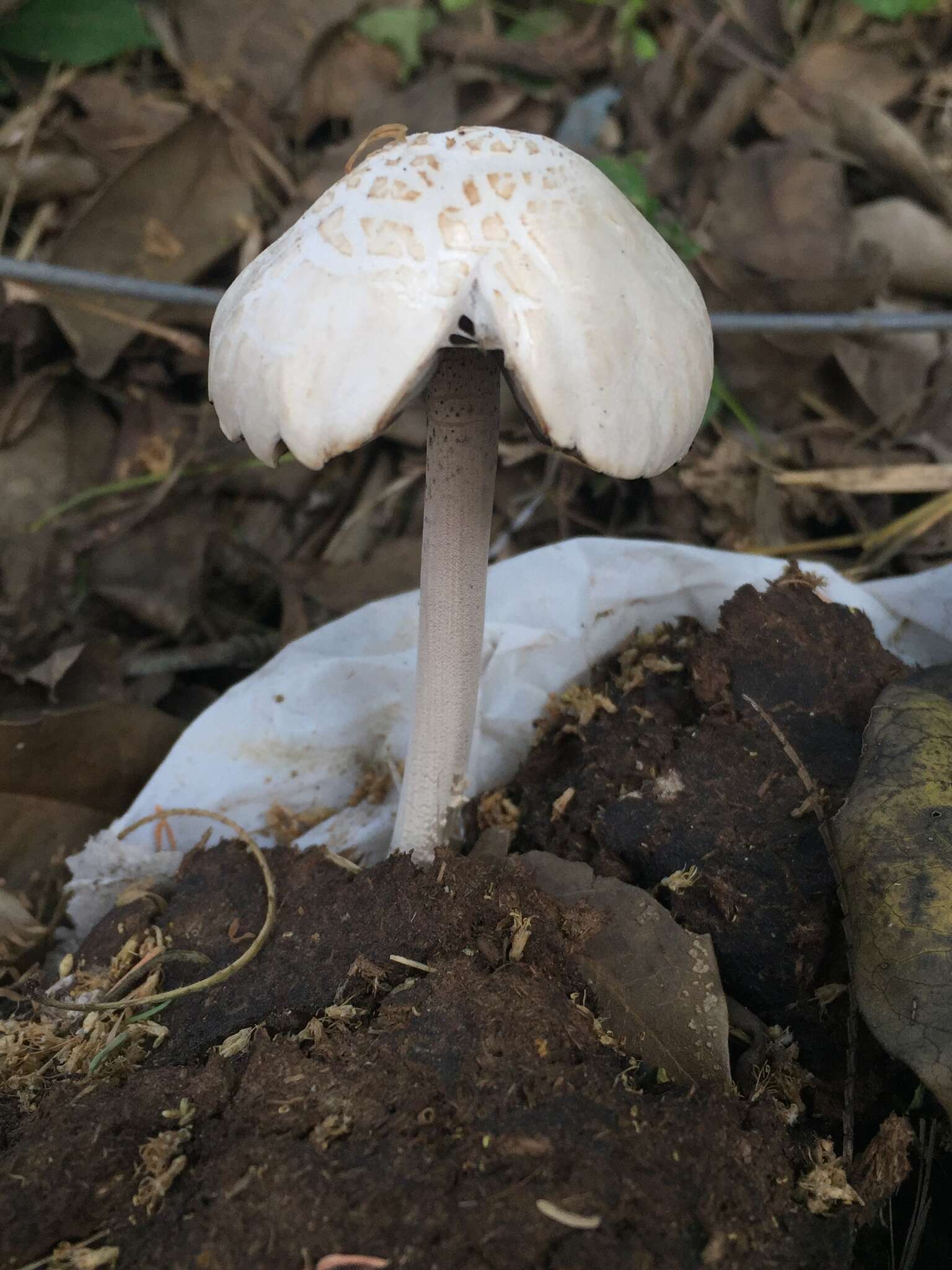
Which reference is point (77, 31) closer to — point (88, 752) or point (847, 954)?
point (88, 752)

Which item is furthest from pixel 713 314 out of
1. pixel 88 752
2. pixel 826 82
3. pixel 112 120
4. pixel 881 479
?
pixel 112 120

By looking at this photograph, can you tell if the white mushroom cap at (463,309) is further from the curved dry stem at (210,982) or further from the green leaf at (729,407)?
the green leaf at (729,407)

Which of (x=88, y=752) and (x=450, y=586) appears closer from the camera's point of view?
(x=450, y=586)

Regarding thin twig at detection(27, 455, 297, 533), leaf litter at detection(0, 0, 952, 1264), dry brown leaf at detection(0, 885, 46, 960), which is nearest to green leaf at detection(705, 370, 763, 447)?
leaf litter at detection(0, 0, 952, 1264)

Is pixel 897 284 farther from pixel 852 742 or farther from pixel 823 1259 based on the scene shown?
pixel 823 1259

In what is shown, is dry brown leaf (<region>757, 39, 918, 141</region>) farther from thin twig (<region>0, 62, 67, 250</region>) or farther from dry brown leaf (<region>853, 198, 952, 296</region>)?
thin twig (<region>0, 62, 67, 250</region>)

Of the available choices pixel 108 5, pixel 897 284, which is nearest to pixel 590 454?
pixel 897 284
